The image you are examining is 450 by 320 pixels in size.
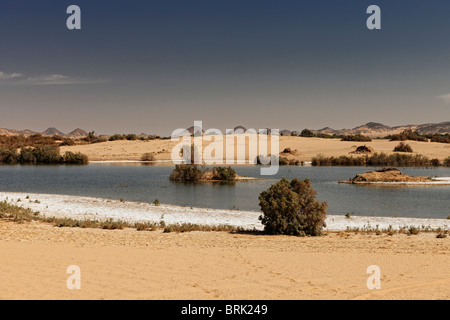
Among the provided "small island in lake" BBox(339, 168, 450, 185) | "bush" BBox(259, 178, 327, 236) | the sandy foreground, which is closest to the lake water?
"small island in lake" BBox(339, 168, 450, 185)

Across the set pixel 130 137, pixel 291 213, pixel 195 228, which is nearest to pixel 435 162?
pixel 291 213

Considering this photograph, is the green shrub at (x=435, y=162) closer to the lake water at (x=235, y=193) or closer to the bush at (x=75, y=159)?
the lake water at (x=235, y=193)

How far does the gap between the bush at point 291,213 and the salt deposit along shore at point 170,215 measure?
1.35 meters

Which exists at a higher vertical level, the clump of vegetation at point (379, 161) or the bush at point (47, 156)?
the bush at point (47, 156)

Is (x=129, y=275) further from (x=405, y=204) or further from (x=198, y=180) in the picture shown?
(x=198, y=180)

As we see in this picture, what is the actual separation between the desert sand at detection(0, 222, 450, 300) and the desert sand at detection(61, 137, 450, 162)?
4792 cm

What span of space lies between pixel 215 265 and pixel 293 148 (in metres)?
60.7

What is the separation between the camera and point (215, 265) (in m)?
9.38

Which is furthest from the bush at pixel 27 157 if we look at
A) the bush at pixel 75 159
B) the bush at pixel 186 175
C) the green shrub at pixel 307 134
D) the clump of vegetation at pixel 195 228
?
the green shrub at pixel 307 134

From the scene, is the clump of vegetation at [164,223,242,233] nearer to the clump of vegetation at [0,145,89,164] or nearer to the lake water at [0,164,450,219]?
the lake water at [0,164,450,219]

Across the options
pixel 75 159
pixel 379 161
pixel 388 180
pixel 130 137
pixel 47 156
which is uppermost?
pixel 130 137

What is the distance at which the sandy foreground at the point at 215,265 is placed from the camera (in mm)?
7504

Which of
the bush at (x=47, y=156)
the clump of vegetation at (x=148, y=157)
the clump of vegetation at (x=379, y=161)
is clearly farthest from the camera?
the clump of vegetation at (x=148, y=157)

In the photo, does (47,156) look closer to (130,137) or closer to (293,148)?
(130,137)
